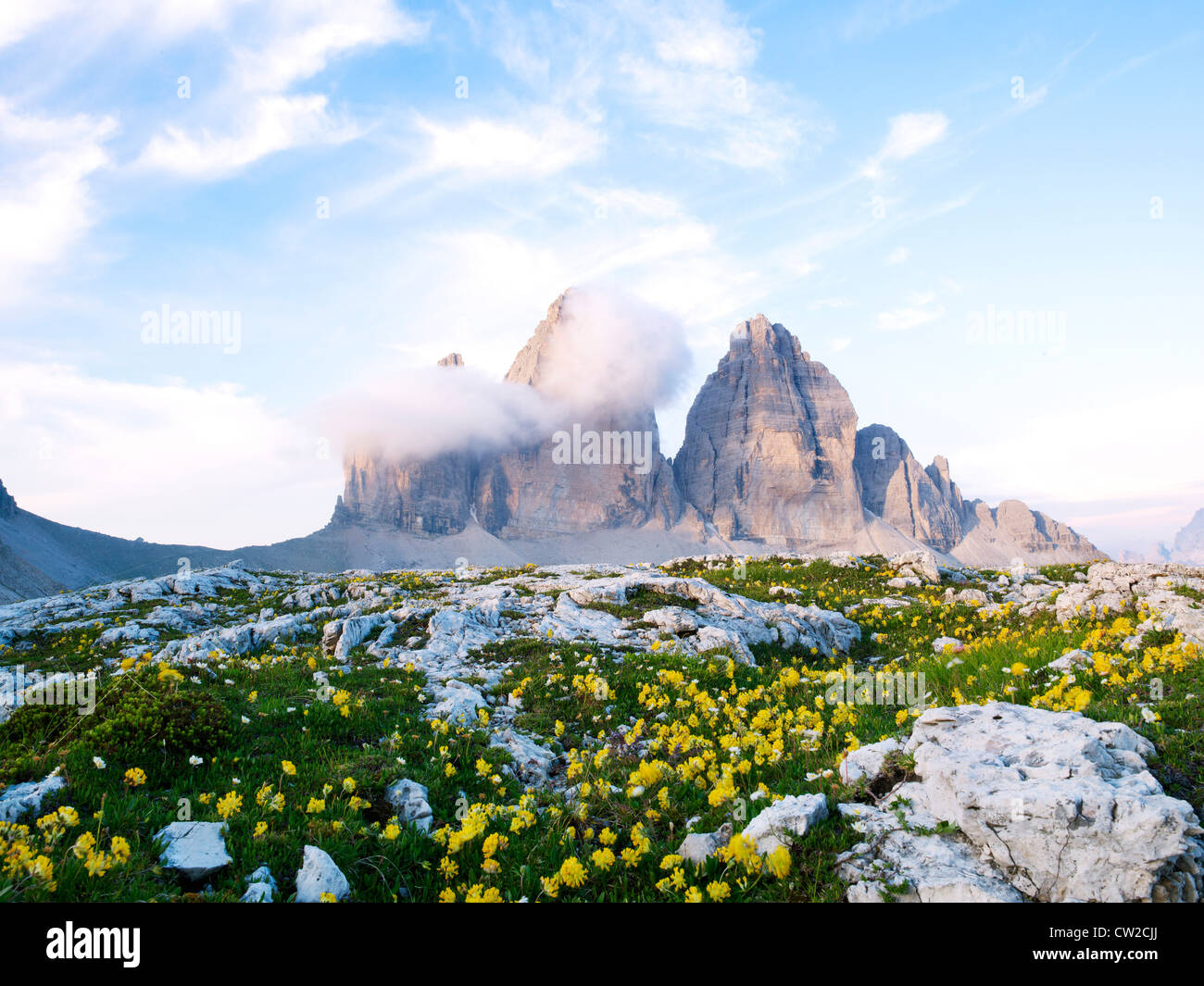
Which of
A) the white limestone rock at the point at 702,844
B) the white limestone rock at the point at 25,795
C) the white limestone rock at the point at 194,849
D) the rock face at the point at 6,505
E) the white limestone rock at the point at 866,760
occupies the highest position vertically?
the rock face at the point at 6,505

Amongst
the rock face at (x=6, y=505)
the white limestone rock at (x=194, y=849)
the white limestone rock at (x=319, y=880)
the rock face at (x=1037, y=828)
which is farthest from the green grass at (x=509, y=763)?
the rock face at (x=6, y=505)

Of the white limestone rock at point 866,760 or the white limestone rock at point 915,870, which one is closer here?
the white limestone rock at point 915,870

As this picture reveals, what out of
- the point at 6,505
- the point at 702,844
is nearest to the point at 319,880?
the point at 702,844

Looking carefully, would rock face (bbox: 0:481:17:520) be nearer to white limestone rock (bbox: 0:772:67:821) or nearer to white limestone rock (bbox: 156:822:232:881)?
white limestone rock (bbox: 0:772:67:821)

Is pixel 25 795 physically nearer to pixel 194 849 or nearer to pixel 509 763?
pixel 194 849

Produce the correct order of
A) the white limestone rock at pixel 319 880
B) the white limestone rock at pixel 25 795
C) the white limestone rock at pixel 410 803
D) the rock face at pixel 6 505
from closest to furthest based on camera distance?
1. the white limestone rock at pixel 319 880
2. the white limestone rock at pixel 25 795
3. the white limestone rock at pixel 410 803
4. the rock face at pixel 6 505

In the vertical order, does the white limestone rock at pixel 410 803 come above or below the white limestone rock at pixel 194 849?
below

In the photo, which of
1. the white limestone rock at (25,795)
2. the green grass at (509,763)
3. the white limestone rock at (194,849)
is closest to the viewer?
the white limestone rock at (194,849)

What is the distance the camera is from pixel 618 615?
18219 millimetres

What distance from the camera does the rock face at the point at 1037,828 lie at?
14.5 feet

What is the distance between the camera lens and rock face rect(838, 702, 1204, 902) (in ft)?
14.5

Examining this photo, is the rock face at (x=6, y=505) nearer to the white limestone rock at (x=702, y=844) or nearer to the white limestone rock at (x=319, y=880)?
the white limestone rock at (x=319, y=880)
